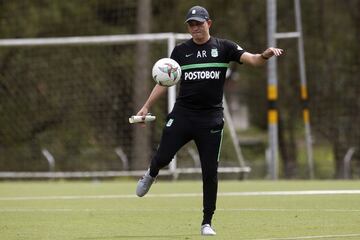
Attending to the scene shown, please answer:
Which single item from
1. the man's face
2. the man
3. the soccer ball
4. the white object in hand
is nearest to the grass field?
the man

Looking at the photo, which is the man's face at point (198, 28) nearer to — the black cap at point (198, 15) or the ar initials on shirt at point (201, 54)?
the black cap at point (198, 15)

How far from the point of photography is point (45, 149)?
89.5 feet

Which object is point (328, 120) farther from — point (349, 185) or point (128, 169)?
point (349, 185)

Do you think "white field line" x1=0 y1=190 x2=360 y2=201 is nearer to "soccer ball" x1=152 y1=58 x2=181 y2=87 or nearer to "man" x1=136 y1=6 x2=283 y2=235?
"man" x1=136 y1=6 x2=283 y2=235

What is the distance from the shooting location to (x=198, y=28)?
9.70 meters

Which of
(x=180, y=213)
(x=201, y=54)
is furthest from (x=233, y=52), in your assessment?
(x=180, y=213)

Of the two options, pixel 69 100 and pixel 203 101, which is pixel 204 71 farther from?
pixel 69 100

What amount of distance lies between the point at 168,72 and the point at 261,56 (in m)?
0.89

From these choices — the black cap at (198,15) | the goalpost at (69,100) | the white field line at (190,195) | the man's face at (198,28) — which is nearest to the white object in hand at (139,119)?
the man's face at (198,28)

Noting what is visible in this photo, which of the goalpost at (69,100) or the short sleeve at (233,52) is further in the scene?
the goalpost at (69,100)

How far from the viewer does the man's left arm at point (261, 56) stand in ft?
30.3

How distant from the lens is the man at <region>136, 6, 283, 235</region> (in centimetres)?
970

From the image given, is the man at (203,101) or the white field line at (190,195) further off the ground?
the man at (203,101)

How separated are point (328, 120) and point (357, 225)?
58.3ft
